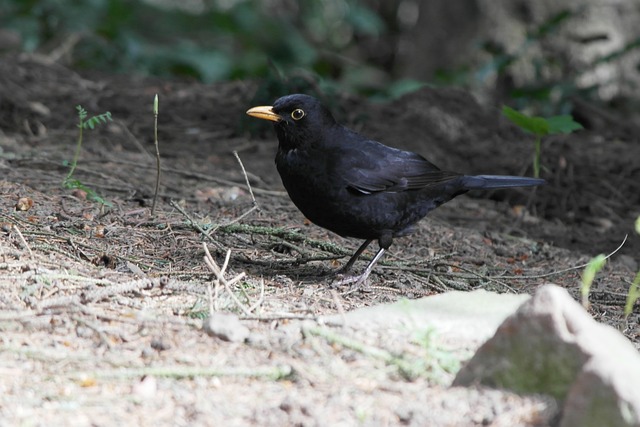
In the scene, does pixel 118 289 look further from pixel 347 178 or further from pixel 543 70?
pixel 543 70

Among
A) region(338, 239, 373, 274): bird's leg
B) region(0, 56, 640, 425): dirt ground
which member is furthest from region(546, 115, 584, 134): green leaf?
region(338, 239, 373, 274): bird's leg

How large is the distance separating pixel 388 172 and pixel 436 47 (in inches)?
254

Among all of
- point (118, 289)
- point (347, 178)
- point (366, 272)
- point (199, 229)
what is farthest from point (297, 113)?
point (118, 289)

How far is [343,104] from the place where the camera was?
786 cm

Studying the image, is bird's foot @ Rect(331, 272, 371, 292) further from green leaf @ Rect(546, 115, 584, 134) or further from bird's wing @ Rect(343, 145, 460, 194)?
green leaf @ Rect(546, 115, 584, 134)

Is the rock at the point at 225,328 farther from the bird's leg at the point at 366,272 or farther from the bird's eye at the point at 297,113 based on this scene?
the bird's eye at the point at 297,113

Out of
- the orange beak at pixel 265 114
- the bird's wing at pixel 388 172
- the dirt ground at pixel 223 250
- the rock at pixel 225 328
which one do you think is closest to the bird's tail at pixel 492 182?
the bird's wing at pixel 388 172

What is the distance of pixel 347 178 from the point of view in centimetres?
441

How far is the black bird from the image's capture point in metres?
4.37

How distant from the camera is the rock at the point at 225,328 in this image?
305cm

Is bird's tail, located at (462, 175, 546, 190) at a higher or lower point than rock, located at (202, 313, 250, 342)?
higher

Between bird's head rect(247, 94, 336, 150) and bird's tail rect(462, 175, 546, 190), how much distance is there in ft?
3.18

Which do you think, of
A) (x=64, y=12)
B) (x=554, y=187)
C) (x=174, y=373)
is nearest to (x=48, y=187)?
(x=174, y=373)

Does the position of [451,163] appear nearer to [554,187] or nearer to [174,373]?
[554,187]
